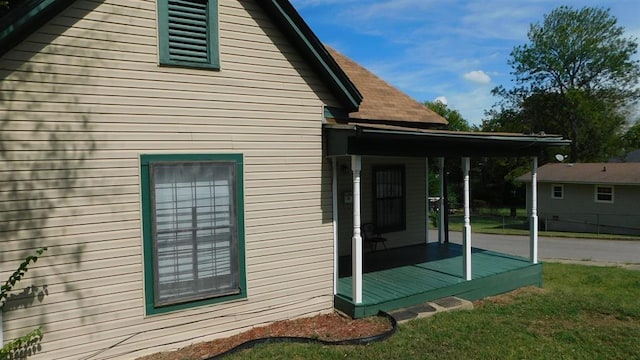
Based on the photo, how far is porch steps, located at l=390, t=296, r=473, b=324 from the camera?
6.59 m

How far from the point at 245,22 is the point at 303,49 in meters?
0.97

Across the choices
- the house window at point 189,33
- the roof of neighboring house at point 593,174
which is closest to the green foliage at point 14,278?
the house window at point 189,33

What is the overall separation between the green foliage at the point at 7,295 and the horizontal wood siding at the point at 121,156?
94 mm

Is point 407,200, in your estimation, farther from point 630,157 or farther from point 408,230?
point 630,157

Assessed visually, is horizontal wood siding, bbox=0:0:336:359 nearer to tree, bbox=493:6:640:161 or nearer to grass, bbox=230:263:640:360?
grass, bbox=230:263:640:360

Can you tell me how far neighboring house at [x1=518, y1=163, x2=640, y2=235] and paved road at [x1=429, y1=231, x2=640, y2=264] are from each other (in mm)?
4935

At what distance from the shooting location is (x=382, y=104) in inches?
405

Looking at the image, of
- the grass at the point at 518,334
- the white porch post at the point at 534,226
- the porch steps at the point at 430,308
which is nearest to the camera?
the grass at the point at 518,334

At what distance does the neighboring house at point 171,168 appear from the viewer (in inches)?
189

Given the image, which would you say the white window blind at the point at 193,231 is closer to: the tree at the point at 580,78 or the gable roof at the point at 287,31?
the gable roof at the point at 287,31

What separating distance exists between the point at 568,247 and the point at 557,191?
422 inches

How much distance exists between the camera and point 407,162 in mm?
10969

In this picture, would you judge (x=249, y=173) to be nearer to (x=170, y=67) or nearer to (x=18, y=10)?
(x=170, y=67)

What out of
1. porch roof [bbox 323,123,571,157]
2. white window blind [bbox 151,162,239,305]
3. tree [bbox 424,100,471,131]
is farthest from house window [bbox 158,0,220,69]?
tree [bbox 424,100,471,131]
